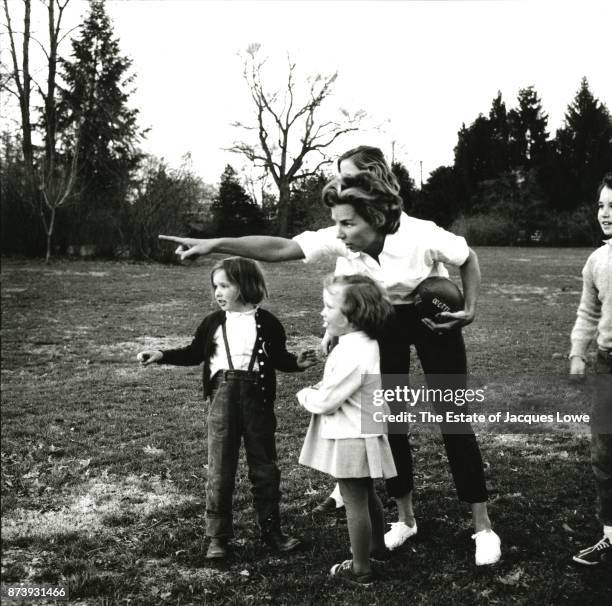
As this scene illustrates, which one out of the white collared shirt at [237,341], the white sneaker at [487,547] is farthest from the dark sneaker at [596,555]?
the white collared shirt at [237,341]

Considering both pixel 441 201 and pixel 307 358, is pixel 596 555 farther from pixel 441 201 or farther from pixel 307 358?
pixel 441 201

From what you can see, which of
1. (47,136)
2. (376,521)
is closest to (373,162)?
(376,521)

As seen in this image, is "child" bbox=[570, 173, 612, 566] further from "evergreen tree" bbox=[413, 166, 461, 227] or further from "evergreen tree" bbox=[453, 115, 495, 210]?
"evergreen tree" bbox=[453, 115, 495, 210]

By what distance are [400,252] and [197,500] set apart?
2071mm

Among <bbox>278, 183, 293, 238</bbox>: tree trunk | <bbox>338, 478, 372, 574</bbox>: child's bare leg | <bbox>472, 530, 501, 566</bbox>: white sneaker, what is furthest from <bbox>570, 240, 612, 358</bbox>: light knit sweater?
<bbox>278, 183, 293, 238</bbox>: tree trunk

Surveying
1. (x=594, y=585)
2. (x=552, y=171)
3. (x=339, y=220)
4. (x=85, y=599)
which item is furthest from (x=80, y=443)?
(x=552, y=171)

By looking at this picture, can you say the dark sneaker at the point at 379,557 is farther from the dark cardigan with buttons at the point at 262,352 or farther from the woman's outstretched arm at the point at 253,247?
the woman's outstretched arm at the point at 253,247

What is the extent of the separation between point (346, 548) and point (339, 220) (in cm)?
167

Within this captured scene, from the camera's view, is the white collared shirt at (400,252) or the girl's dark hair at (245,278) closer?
the white collared shirt at (400,252)

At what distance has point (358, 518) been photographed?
312 centimetres

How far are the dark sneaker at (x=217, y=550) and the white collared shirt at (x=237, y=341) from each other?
2.72 feet

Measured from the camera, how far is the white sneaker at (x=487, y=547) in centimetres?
331

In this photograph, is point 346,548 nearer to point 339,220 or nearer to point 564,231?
point 339,220

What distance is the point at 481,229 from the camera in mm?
40000
